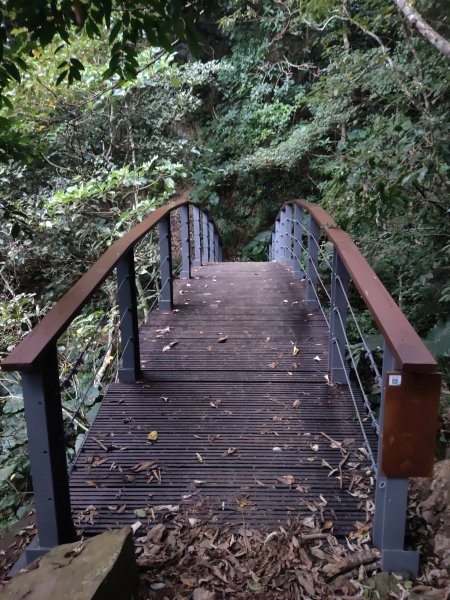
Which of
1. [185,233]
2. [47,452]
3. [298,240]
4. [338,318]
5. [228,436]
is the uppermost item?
[185,233]

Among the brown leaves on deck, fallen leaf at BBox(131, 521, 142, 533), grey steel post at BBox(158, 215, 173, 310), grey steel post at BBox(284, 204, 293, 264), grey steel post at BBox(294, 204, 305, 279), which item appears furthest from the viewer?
grey steel post at BBox(284, 204, 293, 264)

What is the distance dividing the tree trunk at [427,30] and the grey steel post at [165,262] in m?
2.45

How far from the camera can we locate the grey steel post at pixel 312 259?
160 inches

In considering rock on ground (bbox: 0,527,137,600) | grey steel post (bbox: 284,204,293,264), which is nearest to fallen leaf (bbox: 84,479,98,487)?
rock on ground (bbox: 0,527,137,600)

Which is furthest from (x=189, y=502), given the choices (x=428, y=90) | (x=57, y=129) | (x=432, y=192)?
(x=57, y=129)

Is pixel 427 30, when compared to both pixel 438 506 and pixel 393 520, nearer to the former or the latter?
pixel 438 506

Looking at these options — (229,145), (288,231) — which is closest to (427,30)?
Answer: (288,231)

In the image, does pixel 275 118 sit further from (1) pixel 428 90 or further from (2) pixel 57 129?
(1) pixel 428 90

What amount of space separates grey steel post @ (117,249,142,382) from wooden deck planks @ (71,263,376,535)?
0.12 meters

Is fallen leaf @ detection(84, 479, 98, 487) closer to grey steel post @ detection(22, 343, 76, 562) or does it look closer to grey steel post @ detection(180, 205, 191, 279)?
grey steel post @ detection(22, 343, 76, 562)

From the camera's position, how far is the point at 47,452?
5.82 ft

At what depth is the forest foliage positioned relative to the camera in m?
3.70

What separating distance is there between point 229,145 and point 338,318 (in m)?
9.89

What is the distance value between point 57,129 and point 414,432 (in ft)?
26.4
